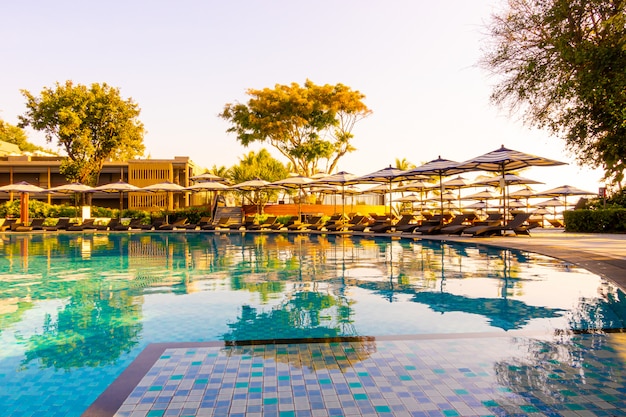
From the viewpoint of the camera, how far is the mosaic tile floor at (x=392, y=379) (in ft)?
9.11

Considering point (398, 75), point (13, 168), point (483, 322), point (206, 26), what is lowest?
point (483, 322)

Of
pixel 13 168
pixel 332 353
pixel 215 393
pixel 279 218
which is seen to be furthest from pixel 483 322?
pixel 13 168

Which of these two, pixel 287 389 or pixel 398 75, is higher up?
pixel 398 75

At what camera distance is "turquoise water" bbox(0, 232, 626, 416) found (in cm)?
410

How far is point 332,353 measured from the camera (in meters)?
3.84

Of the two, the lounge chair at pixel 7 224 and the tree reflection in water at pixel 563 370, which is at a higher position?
the lounge chair at pixel 7 224

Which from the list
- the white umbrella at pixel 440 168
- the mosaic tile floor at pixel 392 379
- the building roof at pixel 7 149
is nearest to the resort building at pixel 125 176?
the building roof at pixel 7 149

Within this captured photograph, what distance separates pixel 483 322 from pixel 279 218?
22932 mm

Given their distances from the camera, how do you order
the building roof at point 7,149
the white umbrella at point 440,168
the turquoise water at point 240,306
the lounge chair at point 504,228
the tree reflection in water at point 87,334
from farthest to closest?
1. the building roof at point 7,149
2. the white umbrella at point 440,168
3. the lounge chair at point 504,228
4. the tree reflection in water at point 87,334
5. the turquoise water at point 240,306

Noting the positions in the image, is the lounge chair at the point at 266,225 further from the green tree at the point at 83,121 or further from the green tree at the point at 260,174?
the green tree at the point at 83,121

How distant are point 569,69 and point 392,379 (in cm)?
738

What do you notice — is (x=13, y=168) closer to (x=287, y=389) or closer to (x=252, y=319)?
(x=252, y=319)

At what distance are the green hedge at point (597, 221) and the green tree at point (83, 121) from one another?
28.8 metres

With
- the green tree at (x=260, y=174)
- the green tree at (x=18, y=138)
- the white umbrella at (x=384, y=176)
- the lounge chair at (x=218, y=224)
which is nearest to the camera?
the white umbrella at (x=384, y=176)
